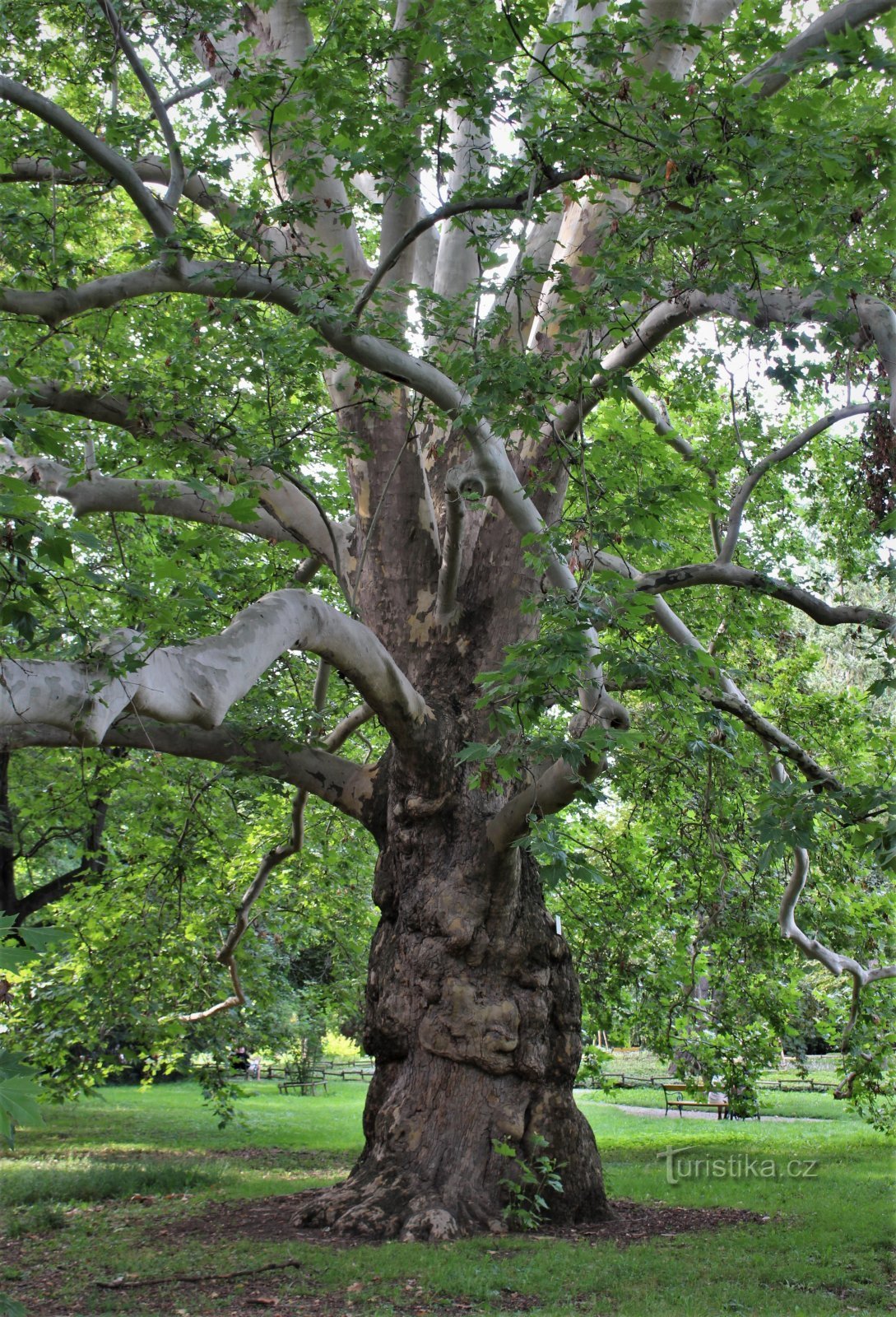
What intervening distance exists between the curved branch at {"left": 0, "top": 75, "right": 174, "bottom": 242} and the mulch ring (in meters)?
6.24

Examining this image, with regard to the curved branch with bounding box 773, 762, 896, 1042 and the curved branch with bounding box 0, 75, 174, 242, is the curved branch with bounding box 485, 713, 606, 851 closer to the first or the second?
the curved branch with bounding box 773, 762, 896, 1042

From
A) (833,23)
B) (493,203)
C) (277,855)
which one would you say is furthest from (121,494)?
(833,23)

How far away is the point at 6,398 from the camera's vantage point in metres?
5.27

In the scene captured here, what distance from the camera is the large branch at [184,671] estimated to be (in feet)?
13.2

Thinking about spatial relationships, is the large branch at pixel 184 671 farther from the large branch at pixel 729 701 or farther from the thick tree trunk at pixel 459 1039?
the large branch at pixel 729 701

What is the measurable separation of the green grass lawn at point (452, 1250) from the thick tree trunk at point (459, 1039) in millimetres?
577

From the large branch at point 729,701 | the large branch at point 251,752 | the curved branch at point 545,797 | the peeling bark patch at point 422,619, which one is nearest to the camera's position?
the curved branch at point 545,797

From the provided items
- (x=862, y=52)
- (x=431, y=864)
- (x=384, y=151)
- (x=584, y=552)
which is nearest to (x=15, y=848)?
(x=431, y=864)

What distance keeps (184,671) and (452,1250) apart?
4.03 m

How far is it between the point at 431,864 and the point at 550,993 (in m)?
1.32

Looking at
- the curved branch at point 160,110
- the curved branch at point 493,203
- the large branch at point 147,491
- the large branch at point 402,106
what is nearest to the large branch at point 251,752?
the large branch at point 147,491

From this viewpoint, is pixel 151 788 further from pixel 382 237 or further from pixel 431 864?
pixel 382 237

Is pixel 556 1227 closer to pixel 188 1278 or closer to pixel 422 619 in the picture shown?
pixel 188 1278

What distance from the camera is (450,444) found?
876 cm
